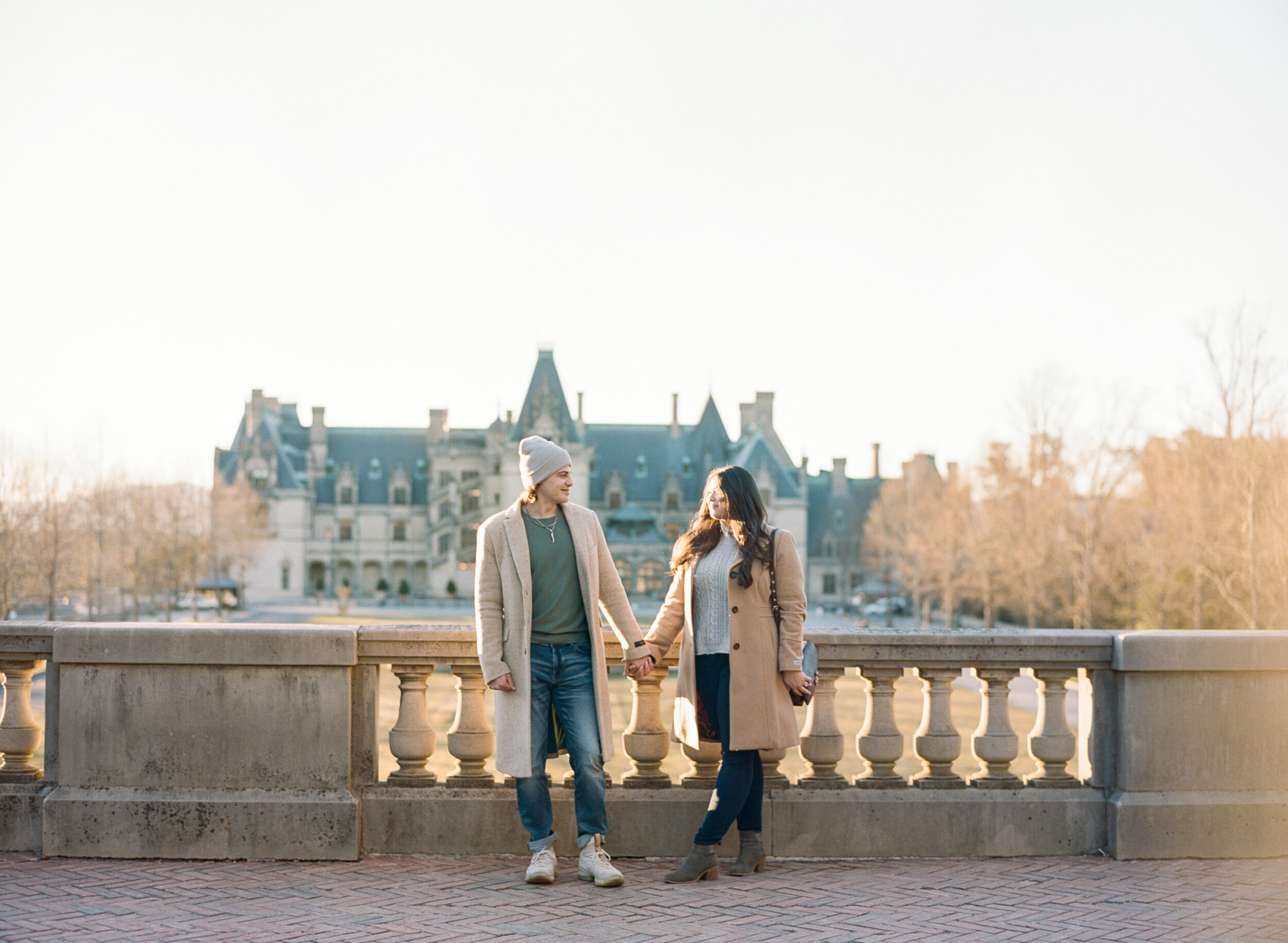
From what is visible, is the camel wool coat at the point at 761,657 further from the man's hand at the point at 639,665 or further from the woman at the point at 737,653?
the man's hand at the point at 639,665

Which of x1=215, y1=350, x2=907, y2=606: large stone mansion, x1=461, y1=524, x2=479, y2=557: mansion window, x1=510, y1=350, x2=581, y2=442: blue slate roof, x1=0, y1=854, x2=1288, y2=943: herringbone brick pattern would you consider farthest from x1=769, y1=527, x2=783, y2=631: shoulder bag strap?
x1=215, y1=350, x2=907, y2=606: large stone mansion

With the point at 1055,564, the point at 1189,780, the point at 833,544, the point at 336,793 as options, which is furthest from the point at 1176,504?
the point at 833,544

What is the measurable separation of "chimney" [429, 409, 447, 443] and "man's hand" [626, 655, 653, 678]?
73.8 metres

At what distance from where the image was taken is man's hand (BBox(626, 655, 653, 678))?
5.18 meters

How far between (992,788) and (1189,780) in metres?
0.98

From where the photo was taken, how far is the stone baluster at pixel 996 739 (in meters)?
5.70

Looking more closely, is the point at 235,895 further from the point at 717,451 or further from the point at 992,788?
the point at 717,451

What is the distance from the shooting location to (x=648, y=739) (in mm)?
5645

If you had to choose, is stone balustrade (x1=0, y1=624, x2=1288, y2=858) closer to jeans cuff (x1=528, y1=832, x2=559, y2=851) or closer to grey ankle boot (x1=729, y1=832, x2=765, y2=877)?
grey ankle boot (x1=729, y1=832, x2=765, y2=877)

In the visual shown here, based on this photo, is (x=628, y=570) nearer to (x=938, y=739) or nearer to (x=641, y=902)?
(x=938, y=739)

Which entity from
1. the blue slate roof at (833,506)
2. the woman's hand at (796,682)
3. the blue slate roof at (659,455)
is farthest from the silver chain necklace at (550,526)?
the blue slate roof at (833,506)

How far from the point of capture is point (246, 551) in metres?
62.7

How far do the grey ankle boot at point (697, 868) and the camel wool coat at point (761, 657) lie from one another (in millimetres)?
505

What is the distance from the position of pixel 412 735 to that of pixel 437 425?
74070 mm
